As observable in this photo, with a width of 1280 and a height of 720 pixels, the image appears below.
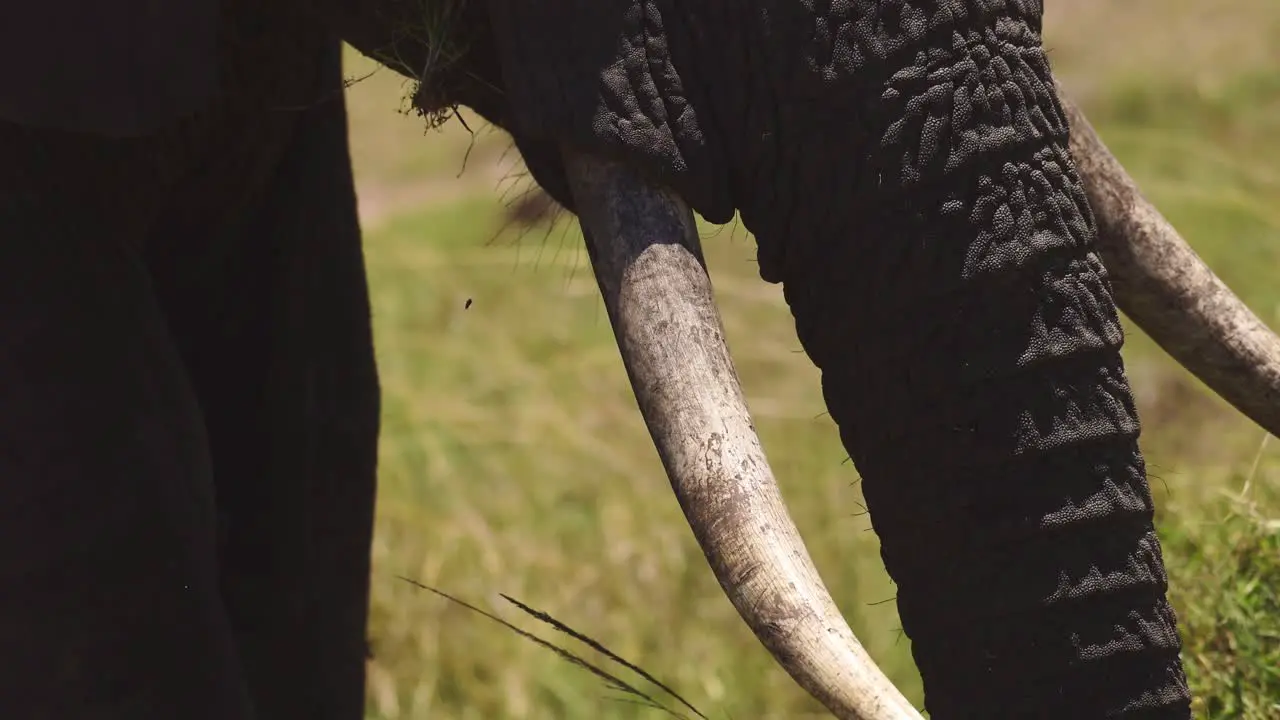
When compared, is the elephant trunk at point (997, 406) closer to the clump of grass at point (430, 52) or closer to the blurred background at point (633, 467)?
the clump of grass at point (430, 52)

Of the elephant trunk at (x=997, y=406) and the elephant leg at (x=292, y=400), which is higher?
the elephant leg at (x=292, y=400)

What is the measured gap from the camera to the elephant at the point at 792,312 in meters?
1.11

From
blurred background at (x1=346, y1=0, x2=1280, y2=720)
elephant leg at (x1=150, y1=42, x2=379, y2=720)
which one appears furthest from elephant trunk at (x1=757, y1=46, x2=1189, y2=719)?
elephant leg at (x1=150, y1=42, x2=379, y2=720)

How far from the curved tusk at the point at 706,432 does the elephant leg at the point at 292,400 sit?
59 cm

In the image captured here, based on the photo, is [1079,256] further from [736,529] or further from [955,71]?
[736,529]

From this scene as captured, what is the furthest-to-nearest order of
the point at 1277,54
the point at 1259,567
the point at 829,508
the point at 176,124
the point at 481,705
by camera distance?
1. the point at 1277,54
2. the point at 829,508
3. the point at 481,705
4. the point at 1259,567
5. the point at 176,124

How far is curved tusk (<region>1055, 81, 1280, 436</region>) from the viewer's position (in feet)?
4.45

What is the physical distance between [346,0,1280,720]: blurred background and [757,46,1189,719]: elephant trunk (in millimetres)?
444

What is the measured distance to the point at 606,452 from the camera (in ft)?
10.3

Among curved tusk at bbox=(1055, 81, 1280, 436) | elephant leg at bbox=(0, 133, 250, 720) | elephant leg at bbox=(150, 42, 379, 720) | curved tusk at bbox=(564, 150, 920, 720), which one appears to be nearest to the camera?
curved tusk at bbox=(564, 150, 920, 720)

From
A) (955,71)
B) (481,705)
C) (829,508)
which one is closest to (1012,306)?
(955,71)

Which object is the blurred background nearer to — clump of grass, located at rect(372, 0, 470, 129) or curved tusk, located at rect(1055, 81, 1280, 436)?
clump of grass, located at rect(372, 0, 470, 129)

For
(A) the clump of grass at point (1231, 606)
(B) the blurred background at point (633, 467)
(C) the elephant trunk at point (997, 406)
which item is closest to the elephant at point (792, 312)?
(C) the elephant trunk at point (997, 406)

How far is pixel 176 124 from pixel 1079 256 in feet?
2.42
